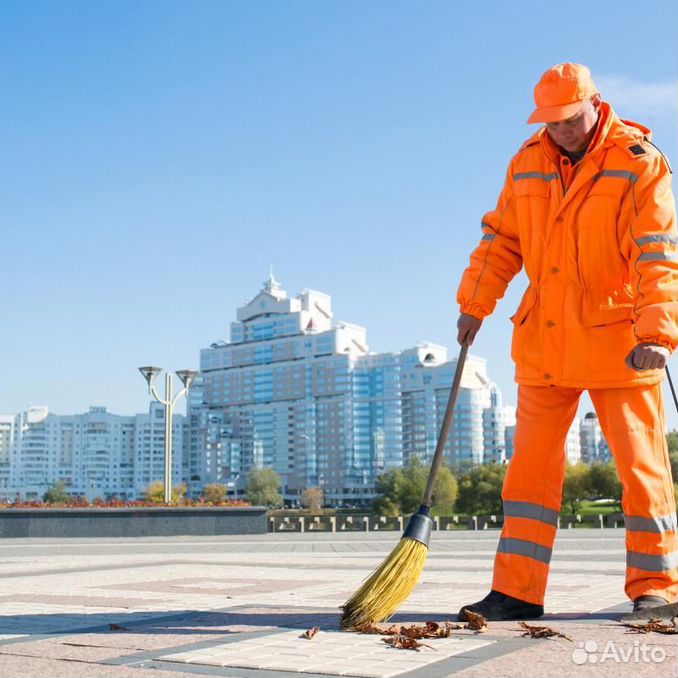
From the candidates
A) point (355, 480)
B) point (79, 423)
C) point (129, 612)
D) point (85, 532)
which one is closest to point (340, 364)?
point (355, 480)

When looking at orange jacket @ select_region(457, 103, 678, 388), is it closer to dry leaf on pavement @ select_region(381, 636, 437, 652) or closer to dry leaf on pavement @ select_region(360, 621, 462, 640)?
dry leaf on pavement @ select_region(360, 621, 462, 640)

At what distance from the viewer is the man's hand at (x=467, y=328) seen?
4.42 m

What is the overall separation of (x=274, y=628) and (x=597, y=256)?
204 centimetres

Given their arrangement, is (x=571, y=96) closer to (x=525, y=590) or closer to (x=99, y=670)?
(x=525, y=590)

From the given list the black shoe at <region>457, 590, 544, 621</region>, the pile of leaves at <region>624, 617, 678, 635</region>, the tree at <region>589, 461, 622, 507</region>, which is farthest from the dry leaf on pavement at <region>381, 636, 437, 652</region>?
the tree at <region>589, 461, 622, 507</region>

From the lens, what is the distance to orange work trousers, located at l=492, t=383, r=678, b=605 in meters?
3.86

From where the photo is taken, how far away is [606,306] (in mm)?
3979

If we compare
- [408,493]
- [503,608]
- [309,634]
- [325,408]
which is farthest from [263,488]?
[309,634]

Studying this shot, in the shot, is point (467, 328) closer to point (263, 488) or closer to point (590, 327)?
point (590, 327)

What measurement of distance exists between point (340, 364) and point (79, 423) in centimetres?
6090

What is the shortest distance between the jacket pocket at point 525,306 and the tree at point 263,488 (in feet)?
388

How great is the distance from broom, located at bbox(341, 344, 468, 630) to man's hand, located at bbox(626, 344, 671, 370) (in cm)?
91

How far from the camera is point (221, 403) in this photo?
17725 cm

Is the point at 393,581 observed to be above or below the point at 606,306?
below
